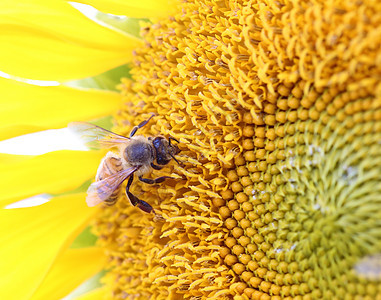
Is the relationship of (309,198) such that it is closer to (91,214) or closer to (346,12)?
(346,12)

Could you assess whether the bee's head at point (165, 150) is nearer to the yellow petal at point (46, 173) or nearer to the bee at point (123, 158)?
the bee at point (123, 158)

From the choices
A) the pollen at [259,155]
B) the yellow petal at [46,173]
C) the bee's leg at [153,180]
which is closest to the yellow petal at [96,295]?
the pollen at [259,155]

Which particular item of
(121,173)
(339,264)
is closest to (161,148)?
(121,173)

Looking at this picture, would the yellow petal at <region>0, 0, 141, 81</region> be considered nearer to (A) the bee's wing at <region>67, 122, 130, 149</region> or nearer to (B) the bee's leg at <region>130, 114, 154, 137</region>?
(A) the bee's wing at <region>67, 122, 130, 149</region>

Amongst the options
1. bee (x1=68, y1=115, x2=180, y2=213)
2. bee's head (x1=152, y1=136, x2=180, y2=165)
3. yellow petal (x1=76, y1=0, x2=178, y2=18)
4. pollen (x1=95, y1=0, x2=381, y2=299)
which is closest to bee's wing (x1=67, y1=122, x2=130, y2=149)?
bee (x1=68, y1=115, x2=180, y2=213)

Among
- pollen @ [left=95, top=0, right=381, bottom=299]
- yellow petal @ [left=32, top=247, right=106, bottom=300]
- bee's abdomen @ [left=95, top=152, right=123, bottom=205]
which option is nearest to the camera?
pollen @ [left=95, top=0, right=381, bottom=299]
